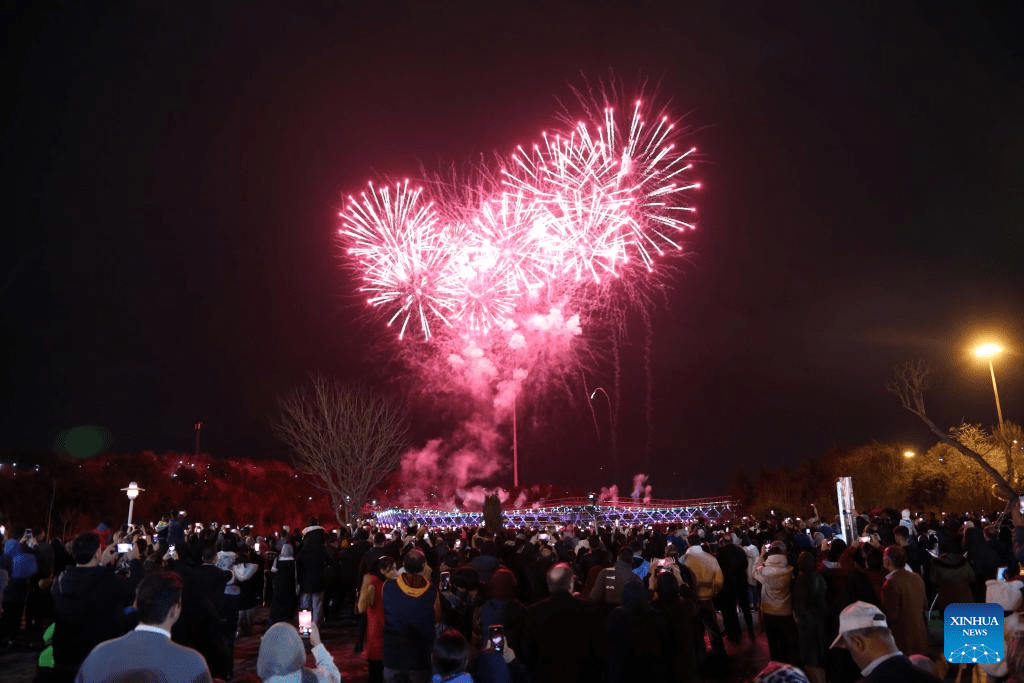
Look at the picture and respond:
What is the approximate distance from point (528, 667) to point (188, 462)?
197 feet

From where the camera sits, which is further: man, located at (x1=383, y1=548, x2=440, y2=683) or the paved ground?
the paved ground

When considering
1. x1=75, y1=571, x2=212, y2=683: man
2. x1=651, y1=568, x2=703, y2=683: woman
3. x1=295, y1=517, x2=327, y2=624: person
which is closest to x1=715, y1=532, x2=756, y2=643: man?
x1=651, y1=568, x2=703, y2=683: woman

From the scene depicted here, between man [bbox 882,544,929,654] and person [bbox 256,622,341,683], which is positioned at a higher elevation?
person [bbox 256,622,341,683]

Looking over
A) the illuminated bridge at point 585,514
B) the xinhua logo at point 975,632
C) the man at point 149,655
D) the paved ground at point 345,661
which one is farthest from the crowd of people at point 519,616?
the illuminated bridge at point 585,514

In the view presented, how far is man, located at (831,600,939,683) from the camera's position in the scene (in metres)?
3.47

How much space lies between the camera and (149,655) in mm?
3701

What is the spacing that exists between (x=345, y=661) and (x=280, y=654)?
8888 millimetres

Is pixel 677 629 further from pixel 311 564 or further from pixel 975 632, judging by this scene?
pixel 311 564

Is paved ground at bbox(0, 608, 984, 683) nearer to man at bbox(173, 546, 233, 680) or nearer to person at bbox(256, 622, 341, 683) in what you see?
man at bbox(173, 546, 233, 680)

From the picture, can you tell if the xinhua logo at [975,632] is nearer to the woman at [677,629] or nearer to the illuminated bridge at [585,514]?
the woman at [677,629]

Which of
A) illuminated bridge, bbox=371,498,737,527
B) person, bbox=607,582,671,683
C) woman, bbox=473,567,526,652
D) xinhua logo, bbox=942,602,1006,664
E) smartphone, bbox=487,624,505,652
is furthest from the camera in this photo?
illuminated bridge, bbox=371,498,737,527

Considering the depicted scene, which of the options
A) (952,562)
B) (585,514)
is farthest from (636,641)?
(585,514)

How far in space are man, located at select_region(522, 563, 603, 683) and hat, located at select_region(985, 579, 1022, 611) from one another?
3880 millimetres

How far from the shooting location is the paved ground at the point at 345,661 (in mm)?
10602
